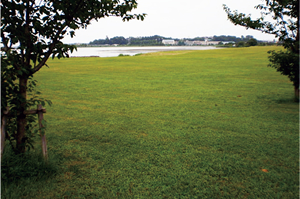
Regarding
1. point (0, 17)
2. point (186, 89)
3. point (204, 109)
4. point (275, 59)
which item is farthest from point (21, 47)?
point (186, 89)

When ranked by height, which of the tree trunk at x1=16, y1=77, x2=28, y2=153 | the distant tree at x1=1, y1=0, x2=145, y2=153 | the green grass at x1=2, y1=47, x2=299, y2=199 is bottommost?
the green grass at x1=2, y1=47, x2=299, y2=199

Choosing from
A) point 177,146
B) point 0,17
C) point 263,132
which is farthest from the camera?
point 263,132

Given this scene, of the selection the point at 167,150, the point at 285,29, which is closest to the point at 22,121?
the point at 167,150

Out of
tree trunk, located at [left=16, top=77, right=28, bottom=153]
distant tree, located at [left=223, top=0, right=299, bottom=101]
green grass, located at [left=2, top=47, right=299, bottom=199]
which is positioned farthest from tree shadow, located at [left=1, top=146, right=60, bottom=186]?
distant tree, located at [left=223, top=0, right=299, bottom=101]

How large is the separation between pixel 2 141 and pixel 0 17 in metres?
1.86

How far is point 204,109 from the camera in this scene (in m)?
9.84

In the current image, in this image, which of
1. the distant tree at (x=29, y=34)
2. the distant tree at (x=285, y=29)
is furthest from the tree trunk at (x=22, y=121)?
the distant tree at (x=285, y=29)

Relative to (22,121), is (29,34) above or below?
above

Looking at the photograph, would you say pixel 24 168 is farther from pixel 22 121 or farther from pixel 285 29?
pixel 285 29

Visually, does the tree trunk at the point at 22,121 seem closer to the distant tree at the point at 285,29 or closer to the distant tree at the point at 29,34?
the distant tree at the point at 29,34

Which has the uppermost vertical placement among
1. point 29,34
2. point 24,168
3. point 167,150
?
point 29,34

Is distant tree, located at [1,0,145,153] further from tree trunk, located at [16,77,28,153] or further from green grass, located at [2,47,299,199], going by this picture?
green grass, located at [2,47,299,199]

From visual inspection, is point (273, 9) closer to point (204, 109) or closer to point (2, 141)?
point (204, 109)

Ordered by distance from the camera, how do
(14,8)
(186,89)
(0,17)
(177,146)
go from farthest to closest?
(186,89), (177,146), (14,8), (0,17)
